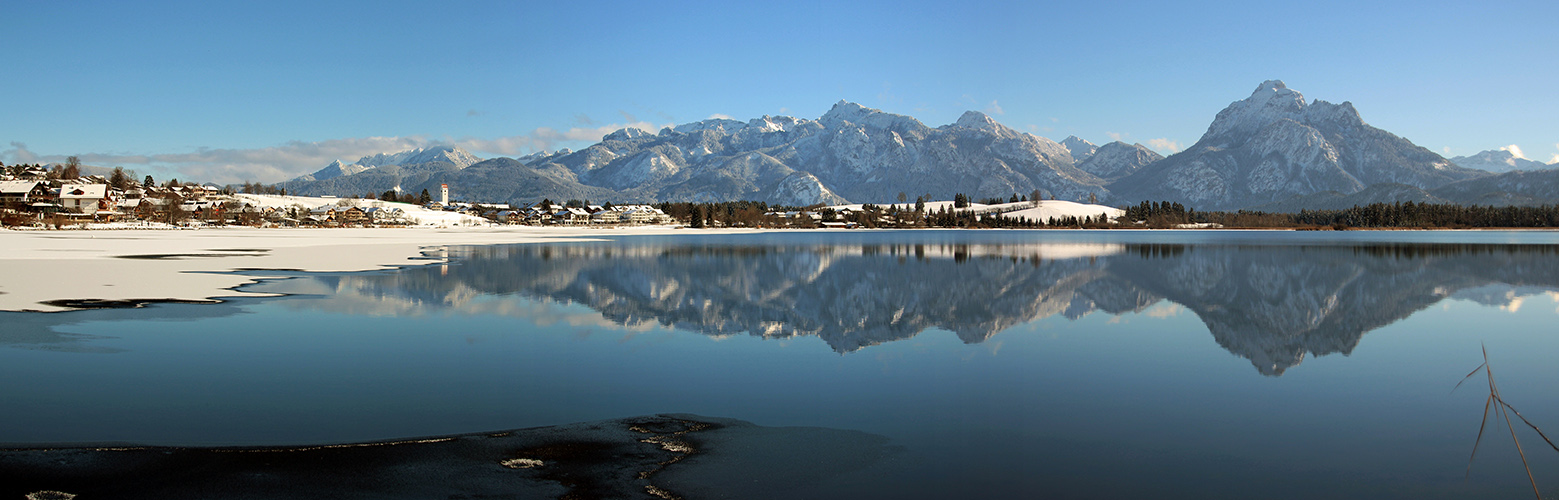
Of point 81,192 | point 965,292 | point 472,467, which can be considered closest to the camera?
point 472,467

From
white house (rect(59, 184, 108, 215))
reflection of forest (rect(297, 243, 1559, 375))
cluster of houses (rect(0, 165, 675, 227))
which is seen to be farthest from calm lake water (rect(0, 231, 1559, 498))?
white house (rect(59, 184, 108, 215))

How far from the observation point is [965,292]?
30.0 meters

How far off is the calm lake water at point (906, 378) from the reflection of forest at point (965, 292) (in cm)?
25

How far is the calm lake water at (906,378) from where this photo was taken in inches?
345

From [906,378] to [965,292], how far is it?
17206mm

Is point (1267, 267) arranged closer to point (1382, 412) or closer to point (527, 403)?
point (1382, 412)

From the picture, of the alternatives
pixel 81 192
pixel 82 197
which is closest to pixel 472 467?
pixel 82 197

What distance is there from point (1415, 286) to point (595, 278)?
33.7 m

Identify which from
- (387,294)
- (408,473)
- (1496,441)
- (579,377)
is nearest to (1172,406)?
(1496,441)

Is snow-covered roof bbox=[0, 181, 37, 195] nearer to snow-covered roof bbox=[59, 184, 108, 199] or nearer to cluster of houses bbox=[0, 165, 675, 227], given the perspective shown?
cluster of houses bbox=[0, 165, 675, 227]

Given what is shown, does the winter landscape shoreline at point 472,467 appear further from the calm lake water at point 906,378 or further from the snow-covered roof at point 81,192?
the snow-covered roof at point 81,192

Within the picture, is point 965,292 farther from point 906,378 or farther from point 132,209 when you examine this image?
point 132,209

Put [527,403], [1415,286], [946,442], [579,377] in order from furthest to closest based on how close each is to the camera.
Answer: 1. [1415,286]
2. [579,377]
3. [527,403]
4. [946,442]

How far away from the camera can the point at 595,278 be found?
35.2 metres
